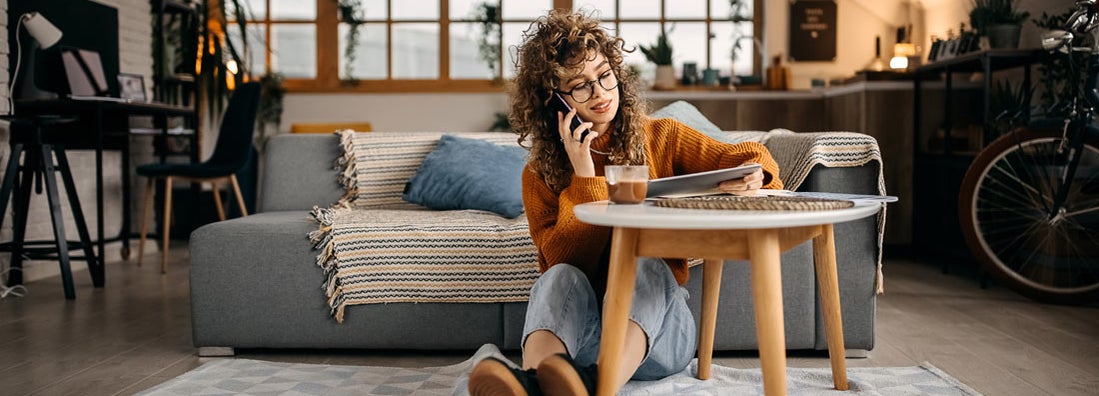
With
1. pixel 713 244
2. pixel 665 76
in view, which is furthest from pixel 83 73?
pixel 713 244

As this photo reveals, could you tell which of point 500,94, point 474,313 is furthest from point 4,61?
point 500,94

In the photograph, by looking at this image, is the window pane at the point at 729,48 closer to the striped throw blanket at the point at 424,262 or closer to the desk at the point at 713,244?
the striped throw blanket at the point at 424,262

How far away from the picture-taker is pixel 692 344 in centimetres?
200

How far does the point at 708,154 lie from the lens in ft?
6.53

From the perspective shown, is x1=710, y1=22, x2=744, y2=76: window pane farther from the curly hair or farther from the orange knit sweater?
the curly hair

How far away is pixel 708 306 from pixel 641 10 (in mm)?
4608

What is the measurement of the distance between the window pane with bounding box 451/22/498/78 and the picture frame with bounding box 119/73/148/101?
2.15 meters

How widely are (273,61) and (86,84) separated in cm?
220

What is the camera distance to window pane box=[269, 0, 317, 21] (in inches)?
256

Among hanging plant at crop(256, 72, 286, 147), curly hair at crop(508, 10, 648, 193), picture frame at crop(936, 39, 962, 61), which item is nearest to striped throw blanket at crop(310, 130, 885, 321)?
curly hair at crop(508, 10, 648, 193)

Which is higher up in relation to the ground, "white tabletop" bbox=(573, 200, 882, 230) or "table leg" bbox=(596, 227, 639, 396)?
"white tabletop" bbox=(573, 200, 882, 230)

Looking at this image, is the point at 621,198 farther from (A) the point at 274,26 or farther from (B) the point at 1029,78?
(A) the point at 274,26

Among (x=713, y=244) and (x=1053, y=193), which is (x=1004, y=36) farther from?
(x=713, y=244)

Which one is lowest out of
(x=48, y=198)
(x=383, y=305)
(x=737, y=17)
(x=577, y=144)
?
(x=383, y=305)
